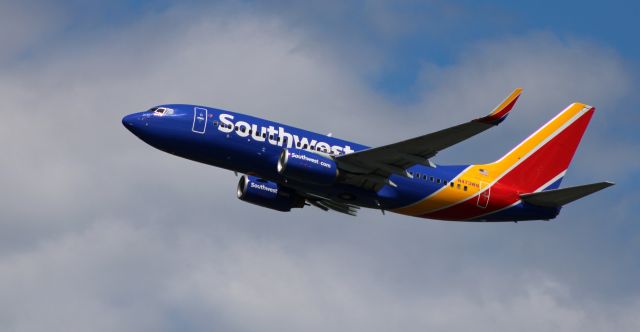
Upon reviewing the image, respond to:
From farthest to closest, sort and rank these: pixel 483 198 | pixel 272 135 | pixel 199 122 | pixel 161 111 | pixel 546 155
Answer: pixel 546 155, pixel 483 198, pixel 161 111, pixel 272 135, pixel 199 122

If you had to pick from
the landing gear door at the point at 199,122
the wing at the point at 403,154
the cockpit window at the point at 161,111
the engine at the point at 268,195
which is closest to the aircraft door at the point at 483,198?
the wing at the point at 403,154

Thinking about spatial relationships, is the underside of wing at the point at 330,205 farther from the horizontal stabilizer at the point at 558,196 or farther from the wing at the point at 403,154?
the horizontal stabilizer at the point at 558,196

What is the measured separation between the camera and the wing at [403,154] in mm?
62881

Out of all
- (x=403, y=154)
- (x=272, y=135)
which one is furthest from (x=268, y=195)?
(x=403, y=154)

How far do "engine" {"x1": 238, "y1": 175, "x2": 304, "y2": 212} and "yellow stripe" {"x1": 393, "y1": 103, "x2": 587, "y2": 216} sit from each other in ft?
21.7

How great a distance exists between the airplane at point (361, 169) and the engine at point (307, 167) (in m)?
0.05

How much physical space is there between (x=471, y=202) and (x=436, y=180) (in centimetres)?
268

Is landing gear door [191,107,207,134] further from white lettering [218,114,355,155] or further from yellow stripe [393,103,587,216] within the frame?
yellow stripe [393,103,587,216]

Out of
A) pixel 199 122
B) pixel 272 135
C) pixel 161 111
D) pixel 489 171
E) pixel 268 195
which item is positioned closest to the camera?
pixel 199 122

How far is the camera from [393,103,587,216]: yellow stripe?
245 feet

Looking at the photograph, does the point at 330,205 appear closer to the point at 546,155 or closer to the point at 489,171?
the point at 489,171

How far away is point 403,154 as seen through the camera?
6938cm

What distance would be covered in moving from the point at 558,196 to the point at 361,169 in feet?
40.2

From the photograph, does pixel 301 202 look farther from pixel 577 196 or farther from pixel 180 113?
pixel 577 196
